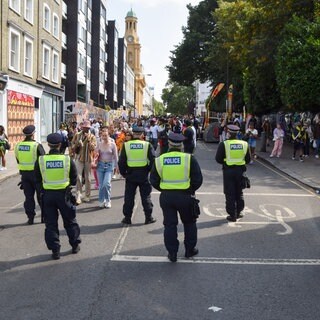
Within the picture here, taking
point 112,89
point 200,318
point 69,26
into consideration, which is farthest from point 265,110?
point 112,89

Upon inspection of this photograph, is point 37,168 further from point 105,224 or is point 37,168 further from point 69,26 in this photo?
point 69,26

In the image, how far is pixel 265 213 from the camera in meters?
10.0

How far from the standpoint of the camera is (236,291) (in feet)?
17.6

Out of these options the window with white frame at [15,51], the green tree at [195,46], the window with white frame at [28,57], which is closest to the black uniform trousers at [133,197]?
the window with white frame at [15,51]

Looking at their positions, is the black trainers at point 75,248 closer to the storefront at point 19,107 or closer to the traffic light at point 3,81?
the traffic light at point 3,81

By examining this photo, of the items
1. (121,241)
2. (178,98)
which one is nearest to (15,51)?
(121,241)

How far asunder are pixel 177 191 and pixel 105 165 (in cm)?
399

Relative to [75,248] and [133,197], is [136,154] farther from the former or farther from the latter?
[75,248]

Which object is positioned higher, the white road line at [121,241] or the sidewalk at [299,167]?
the sidewalk at [299,167]

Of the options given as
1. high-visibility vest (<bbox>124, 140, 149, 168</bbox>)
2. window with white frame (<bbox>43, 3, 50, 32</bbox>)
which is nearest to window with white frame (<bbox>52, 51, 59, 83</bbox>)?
window with white frame (<bbox>43, 3, 50, 32</bbox>)

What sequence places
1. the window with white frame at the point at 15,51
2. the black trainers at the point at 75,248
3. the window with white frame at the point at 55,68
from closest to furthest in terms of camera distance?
1. the black trainers at the point at 75,248
2. the window with white frame at the point at 15,51
3. the window with white frame at the point at 55,68

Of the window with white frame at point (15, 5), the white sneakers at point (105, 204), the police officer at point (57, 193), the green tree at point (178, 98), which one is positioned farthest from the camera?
the green tree at point (178, 98)

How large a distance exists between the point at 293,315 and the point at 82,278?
2.41m

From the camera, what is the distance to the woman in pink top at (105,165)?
10336mm
